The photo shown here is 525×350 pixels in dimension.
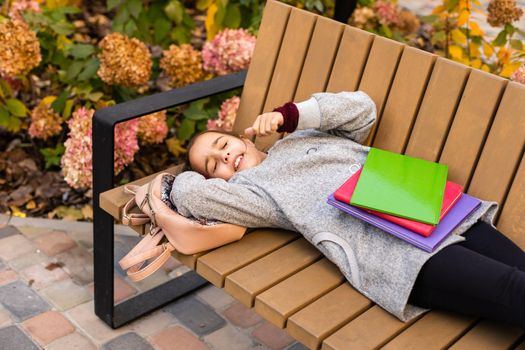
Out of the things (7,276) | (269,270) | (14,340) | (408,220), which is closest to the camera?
(408,220)

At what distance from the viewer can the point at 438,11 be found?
3.89 m

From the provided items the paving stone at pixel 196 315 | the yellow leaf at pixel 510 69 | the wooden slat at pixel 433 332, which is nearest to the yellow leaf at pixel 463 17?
the yellow leaf at pixel 510 69

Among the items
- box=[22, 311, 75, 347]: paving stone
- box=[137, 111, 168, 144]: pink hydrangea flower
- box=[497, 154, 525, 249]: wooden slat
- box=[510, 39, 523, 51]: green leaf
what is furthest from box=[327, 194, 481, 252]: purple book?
box=[137, 111, 168, 144]: pink hydrangea flower

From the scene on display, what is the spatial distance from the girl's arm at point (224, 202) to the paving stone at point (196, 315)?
28.4 inches

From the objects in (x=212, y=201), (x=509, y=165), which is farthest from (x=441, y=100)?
(x=212, y=201)

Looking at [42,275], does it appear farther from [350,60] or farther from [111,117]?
[350,60]

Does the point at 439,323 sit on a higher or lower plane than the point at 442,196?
lower

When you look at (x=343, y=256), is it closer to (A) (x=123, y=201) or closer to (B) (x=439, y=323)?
(B) (x=439, y=323)

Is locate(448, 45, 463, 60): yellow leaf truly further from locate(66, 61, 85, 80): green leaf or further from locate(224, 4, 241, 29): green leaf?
locate(66, 61, 85, 80): green leaf

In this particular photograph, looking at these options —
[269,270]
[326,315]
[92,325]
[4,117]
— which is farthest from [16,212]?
[326,315]

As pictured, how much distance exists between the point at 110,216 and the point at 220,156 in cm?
46

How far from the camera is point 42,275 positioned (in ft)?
10.8

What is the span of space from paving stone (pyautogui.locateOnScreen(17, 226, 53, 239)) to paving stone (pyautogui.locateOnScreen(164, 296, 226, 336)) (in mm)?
721

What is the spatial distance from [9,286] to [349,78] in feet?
5.09
